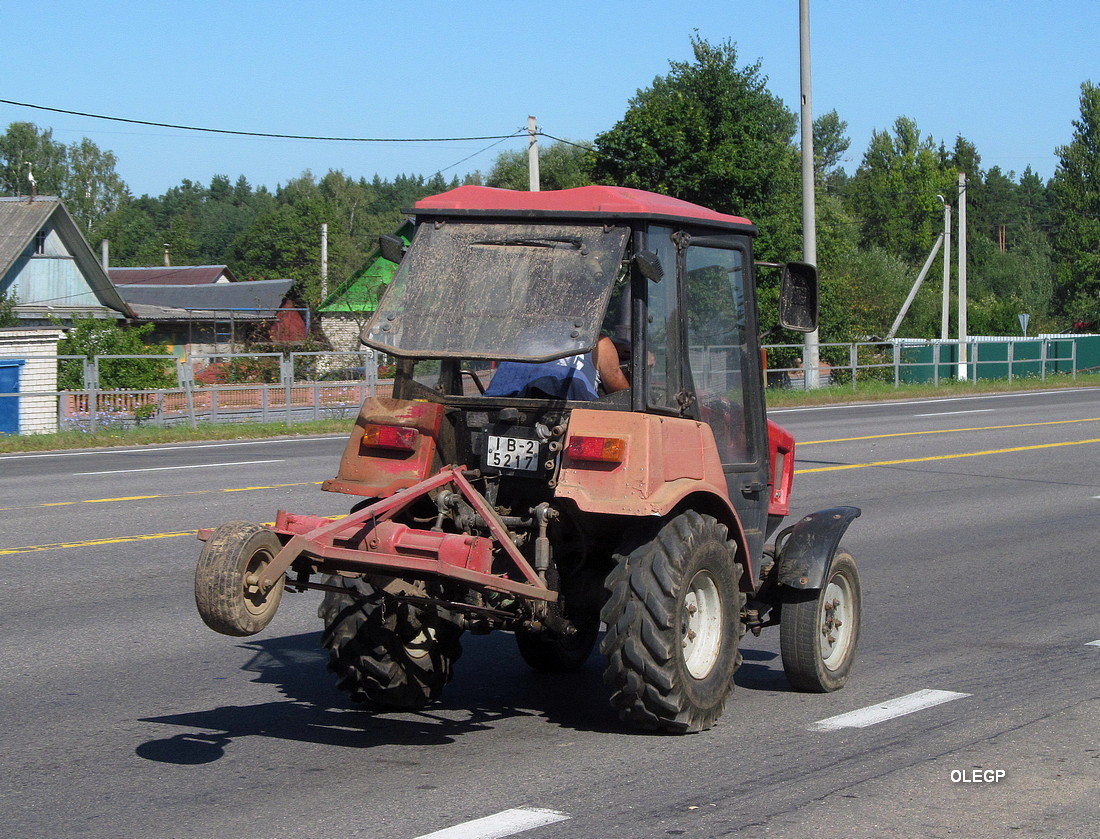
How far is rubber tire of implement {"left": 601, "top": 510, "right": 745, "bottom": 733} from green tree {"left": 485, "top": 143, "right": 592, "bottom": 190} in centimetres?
7633

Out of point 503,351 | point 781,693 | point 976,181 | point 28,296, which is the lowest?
point 781,693

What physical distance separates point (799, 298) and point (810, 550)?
124cm

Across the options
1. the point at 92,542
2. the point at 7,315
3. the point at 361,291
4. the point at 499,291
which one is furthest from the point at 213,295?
the point at 499,291

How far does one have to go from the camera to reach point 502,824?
4.56 meters

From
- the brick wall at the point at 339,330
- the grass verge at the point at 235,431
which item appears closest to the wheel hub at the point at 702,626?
the grass verge at the point at 235,431

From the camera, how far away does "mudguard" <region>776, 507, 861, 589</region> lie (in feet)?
21.0

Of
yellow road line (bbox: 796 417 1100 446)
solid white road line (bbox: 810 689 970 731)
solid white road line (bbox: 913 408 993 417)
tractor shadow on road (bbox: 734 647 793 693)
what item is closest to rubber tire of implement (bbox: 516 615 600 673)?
tractor shadow on road (bbox: 734 647 793 693)

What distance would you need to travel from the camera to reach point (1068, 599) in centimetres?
936

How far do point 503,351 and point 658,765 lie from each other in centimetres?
183

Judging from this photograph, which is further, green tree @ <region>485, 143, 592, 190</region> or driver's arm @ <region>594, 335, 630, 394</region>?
green tree @ <region>485, 143, 592, 190</region>

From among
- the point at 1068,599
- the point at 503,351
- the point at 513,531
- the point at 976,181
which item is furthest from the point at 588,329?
the point at 976,181

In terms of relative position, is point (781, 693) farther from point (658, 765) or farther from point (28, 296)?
point (28, 296)

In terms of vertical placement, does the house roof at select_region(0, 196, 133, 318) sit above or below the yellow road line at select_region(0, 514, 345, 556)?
above

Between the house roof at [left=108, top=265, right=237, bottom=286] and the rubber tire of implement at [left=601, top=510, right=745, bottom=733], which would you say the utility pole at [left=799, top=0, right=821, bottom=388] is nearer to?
the rubber tire of implement at [left=601, top=510, right=745, bottom=733]
